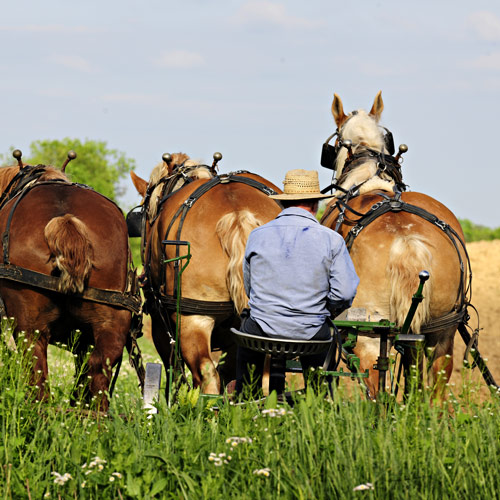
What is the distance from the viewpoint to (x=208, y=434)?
12.4 ft

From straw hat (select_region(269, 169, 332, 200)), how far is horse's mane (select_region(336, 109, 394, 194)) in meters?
2.17

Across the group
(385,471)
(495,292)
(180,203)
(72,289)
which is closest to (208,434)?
(385,471)

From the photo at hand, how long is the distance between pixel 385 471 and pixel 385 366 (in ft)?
4.12

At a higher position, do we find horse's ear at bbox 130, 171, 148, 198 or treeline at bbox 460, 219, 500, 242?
horse's ear at bbox 130, 171, 148, 198

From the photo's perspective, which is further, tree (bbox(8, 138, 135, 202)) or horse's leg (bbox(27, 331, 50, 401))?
tree (bbox(8, 138, 135, 202))

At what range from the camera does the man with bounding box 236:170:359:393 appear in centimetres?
440

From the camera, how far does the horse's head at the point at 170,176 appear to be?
23.2 ft

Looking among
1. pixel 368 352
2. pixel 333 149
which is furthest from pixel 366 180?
pixel 368 352

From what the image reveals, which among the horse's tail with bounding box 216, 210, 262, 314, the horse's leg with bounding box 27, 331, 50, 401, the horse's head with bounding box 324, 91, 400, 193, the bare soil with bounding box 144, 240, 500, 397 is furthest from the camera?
the bare soil with bounding box 144, 240, 500, 397

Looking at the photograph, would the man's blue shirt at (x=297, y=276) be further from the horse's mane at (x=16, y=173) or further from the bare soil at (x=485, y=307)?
the bare soil at (x=485, y=307)

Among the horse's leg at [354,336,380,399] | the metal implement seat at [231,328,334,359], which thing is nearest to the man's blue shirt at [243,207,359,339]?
the metal implement seat at [231,328,334,359]

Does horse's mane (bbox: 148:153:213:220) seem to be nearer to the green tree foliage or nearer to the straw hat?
the straw hat

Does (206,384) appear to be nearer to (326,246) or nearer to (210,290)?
(210,290)

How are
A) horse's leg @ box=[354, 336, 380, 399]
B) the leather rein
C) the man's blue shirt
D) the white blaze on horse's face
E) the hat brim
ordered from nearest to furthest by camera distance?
the man's blue shirt, the hat brim, the leather rein, horse's leg @ box=[354, 336, 380, 399], the white blaze on horse's face
